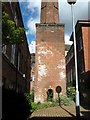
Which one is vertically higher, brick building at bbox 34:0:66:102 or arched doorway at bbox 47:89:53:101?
brick building at bbox 34:0:66:102

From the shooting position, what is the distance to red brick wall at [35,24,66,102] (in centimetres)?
3278

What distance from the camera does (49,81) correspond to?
3291 cm

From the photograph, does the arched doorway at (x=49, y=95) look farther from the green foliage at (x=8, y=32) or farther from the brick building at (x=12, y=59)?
the green foliage at (x=8, y=32)

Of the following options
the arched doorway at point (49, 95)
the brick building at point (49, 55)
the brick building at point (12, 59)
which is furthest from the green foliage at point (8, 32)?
the arched doorway at point (49, 95)

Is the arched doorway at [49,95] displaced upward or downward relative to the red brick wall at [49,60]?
downward

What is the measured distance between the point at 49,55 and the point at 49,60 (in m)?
0.77

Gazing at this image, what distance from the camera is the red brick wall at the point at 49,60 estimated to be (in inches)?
1291

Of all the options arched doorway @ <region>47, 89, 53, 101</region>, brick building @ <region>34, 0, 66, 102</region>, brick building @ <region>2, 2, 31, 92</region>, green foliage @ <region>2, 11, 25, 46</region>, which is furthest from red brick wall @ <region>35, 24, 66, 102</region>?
green foliage @ <region>2, 11, 25, 46</region>

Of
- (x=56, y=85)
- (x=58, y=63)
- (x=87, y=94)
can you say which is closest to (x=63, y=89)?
(x=56, y=85)

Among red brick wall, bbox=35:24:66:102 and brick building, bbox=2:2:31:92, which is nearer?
brick building, bbox=2:2:31:92

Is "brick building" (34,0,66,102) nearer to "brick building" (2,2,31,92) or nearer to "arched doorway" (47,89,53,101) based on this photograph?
"arched doorway" (47,89,53,101)

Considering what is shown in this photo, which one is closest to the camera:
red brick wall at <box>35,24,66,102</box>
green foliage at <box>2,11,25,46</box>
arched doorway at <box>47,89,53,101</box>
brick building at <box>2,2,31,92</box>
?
green foliage at <box>2,11,25,46</box>

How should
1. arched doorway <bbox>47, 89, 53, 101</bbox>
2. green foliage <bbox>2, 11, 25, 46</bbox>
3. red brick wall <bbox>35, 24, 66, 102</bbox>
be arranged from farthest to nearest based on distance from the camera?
arched doorway <bbox>47, 89, 53, 101</bbox> < red brick wall <bbox>35, 24, 66, 102</bbox> < green foliage <bbox>2, 11, 25, 46</bbox>

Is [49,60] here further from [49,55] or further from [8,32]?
[8,32]
